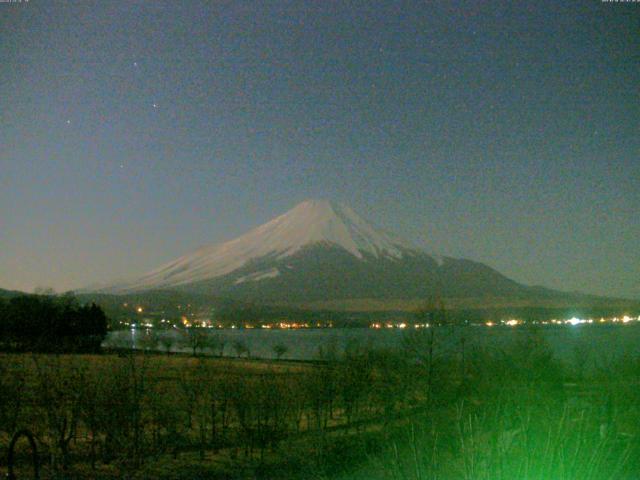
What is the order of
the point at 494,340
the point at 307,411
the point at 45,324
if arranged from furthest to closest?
the point at 45,324
the point at 494,340
the point at 307,411

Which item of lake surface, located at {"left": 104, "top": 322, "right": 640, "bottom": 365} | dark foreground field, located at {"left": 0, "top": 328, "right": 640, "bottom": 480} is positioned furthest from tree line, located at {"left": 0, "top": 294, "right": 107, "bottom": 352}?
dark foreground field, located at {"left": 0, "top": 328, "right": 640, "bottom": 480}

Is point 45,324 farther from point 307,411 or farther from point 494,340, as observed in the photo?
point 307,411

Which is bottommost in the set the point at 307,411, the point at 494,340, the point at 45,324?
the point at 307,411

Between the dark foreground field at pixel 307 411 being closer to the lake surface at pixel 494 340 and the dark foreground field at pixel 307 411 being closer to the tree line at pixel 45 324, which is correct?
the lake surface at pixel 494 340

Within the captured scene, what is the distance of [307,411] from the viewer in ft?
54.9

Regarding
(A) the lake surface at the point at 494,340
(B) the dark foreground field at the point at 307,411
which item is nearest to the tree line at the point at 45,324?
(A) the lake surface at the point at 494,340

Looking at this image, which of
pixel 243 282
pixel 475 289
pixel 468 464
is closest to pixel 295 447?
pixel 468 464

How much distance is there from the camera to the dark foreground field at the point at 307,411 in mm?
7234

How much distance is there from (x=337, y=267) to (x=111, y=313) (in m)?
67.7

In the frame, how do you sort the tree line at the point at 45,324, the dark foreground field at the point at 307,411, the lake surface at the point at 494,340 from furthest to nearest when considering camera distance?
1. the tree line at the point at 45,324
2. the lake surface at the point at 494,340
3. the dark foreground field at the point at 307,411

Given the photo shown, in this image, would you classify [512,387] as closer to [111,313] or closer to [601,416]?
[601,416]

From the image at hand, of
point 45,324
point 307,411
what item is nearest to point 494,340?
point 307,411

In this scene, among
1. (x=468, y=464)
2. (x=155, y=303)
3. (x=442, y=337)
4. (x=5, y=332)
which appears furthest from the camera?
(x=155, y=303)

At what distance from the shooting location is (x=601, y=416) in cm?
697
